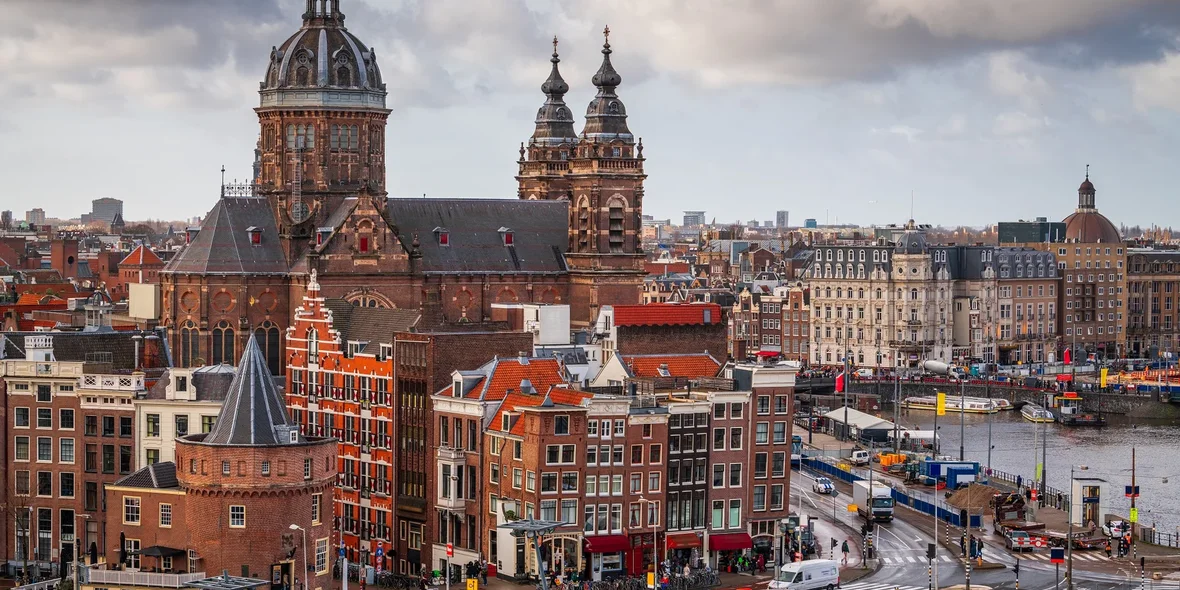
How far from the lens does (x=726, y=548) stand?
343 feet

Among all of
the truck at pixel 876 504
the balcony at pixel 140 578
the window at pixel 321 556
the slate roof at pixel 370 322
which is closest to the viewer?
the balcony at pixel 140 578

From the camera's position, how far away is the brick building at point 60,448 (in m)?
108

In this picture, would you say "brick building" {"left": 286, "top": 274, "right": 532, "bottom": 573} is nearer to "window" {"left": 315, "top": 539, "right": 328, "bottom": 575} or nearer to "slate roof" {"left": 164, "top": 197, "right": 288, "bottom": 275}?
"window" {"left": 315, "top": 539, "right": 328, "bottom": 575}

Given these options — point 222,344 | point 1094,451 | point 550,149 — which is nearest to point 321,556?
point 222,344

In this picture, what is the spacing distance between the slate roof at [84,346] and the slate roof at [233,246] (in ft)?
46.9

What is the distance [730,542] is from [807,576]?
8.23m

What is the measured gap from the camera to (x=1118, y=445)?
563 ft

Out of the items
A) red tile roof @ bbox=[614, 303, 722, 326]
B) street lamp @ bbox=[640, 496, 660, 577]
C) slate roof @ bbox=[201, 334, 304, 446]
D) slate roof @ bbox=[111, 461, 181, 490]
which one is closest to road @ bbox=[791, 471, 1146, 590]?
street lamp @ bbox=[640, 496, 660, 577]

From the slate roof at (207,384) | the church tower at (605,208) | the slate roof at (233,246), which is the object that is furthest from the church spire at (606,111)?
the slate roof at (207,384)

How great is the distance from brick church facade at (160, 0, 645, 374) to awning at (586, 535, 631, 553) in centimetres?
3330

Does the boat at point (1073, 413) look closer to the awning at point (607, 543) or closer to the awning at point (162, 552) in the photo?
the awning at point (607, 543)

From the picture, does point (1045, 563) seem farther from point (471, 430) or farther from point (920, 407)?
point (920, 407)

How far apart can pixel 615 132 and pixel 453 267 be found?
14.2 meters

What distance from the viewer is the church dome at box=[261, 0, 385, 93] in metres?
138
